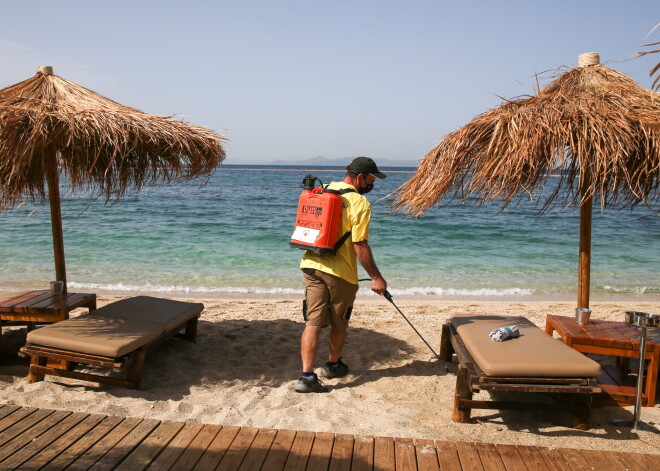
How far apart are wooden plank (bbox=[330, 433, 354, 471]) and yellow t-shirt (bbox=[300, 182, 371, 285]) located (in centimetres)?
123

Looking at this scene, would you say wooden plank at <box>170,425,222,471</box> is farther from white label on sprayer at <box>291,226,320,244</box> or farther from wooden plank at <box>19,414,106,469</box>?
white label on sprayer at <box>291,226,320,244</box>

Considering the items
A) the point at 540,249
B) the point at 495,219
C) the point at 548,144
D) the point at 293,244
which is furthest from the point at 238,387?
the point at 495,219

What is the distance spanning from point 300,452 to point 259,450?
0.67 feet

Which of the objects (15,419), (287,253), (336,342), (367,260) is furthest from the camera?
(287,253)

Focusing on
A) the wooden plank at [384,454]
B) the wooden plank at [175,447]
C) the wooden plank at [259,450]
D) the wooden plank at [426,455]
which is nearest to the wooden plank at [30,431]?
the wooden plank at [175,447]

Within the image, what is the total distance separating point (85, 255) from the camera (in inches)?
448

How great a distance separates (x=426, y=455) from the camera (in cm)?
277

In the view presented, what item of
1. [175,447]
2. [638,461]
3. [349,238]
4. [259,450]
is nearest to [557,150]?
[349,238]

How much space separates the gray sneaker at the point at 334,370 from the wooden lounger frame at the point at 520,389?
1.01 m

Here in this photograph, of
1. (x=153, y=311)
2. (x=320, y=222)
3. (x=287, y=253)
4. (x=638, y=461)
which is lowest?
(x=287, y=253)

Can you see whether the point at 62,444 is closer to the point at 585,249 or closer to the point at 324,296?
the point at 324,296

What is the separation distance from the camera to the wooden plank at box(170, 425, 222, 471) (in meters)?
2.63

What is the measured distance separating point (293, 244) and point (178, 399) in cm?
128

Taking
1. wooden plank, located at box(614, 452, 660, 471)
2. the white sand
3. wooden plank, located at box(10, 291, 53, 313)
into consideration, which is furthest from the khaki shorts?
wooden plank, located at box(10, 291, 53, 313)
